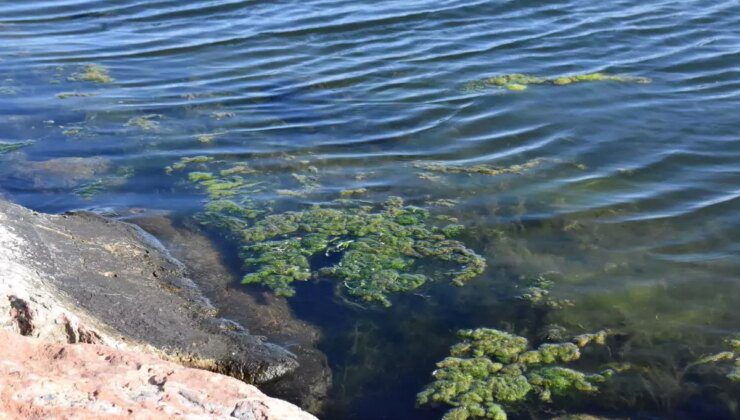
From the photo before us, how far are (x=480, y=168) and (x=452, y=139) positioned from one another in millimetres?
667

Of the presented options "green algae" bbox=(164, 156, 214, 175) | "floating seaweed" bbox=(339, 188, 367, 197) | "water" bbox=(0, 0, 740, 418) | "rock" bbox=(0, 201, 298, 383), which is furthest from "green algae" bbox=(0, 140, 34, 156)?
"floating seaweed" bbox=(339, 188, 367, 197)

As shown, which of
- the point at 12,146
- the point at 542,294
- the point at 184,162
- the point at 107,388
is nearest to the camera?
the point at 107,388

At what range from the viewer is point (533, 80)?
8.93 m

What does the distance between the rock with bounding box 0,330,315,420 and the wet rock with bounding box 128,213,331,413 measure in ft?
3.81

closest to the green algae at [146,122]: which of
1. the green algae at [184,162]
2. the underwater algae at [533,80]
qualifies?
the green algae at [184,162]

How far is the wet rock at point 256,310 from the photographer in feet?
15.4

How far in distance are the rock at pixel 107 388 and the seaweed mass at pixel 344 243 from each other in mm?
2123

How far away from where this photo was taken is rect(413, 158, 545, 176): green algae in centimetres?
720

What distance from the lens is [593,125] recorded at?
791 centimetres

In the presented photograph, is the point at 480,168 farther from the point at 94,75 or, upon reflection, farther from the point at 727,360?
the point at 94,75

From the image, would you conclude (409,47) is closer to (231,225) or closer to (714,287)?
(231,225)

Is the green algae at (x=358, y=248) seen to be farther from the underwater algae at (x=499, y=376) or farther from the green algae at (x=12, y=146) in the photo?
the green algae at (x=12, y=146)

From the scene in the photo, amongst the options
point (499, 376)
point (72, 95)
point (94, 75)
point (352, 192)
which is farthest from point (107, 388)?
point (94, 75)

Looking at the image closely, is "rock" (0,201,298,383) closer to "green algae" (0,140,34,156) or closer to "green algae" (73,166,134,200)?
"green algae" (73,166,134,200)
